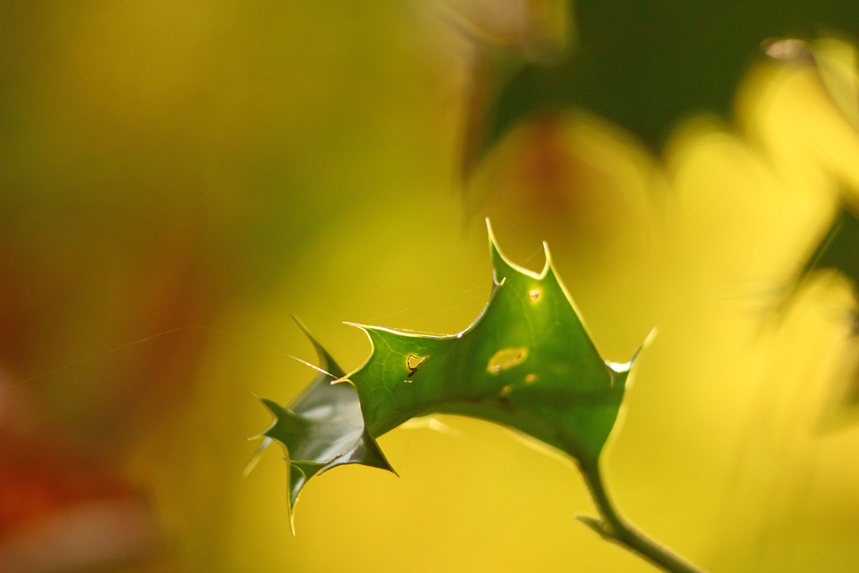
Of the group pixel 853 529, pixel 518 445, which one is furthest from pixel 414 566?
pixel 853 529

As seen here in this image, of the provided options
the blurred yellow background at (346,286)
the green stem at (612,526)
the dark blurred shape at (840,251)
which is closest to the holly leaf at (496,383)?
the green stem at (612,526)

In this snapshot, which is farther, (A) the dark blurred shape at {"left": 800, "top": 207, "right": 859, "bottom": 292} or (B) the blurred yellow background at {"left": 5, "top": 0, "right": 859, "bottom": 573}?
(B) the blurred yellow background at {"left": 5, "top": 0, "right": 859, "bottom": 573}

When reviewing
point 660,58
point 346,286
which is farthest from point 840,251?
point 346,286

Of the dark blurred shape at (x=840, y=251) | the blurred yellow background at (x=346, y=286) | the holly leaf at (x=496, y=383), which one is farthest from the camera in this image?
the blurred yellow background at (x=346, y=286)

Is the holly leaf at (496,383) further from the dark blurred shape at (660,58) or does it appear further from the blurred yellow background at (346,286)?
the blurred yellow background at (346,286)

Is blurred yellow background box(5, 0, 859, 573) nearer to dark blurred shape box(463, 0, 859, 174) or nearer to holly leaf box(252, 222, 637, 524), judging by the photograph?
dark blurred shape box(463, 0, 859, 174)

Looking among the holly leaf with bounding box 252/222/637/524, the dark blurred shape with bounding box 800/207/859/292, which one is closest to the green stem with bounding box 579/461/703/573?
the holly leaf with bounding box 252/222/637/524

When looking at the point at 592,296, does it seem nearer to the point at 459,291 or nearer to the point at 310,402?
the point at 459,291
